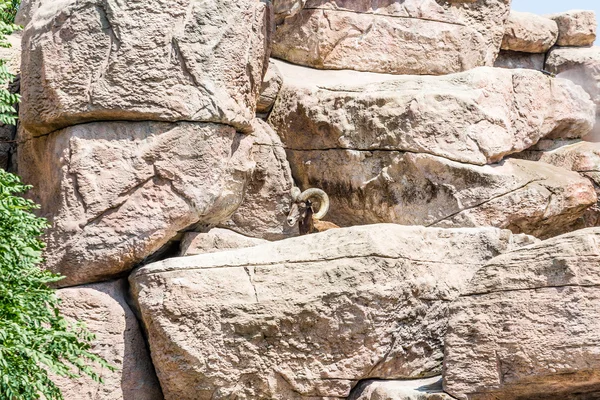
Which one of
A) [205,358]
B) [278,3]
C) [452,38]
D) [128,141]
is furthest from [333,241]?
[452,38]

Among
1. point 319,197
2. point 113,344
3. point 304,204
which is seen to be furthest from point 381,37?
point 113,344

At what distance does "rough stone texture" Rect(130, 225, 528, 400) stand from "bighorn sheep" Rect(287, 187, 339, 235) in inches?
58.8

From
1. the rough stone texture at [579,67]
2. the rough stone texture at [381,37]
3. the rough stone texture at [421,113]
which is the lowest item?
the rough stone texture at [579,67]

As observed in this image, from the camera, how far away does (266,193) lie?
8.52 meters

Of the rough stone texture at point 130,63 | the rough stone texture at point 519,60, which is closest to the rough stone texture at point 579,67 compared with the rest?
the rough stone texture at point 519,60

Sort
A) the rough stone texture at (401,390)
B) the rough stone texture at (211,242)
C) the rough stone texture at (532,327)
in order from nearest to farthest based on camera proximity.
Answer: the rough stone texture at (532,327) < the rough stone texture at (401,390) < the rough stone texture at (211,242)

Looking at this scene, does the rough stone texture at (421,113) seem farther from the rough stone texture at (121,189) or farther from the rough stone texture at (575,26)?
the rough stone texture at (575,26)

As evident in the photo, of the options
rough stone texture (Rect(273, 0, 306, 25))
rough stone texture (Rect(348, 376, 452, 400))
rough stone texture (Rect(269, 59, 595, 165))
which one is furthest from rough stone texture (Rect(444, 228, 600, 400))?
rough stone texture (Rect(273, 0, 306, 25))

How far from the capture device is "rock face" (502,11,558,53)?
416 inches

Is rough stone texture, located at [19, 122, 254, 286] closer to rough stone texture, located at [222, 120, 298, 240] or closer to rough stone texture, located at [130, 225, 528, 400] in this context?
rough stone texture, located at [130, 225, 528, 400]

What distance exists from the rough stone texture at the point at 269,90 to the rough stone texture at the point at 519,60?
291 cm

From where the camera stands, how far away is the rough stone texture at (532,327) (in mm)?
5617

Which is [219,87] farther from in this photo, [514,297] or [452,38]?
[452,38]

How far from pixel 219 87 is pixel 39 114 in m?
1.27
